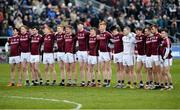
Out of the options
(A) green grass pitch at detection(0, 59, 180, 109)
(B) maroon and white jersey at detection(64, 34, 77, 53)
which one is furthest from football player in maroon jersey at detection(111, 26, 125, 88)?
(B) maroon and white jersey at detection(64, 34, 77, 53)

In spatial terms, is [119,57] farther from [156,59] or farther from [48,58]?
[48,58]

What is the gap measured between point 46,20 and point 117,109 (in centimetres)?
2512

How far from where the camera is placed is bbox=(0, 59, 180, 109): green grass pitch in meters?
25.3

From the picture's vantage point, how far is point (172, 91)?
30.1 m

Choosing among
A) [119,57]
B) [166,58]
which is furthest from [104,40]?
[166,58]

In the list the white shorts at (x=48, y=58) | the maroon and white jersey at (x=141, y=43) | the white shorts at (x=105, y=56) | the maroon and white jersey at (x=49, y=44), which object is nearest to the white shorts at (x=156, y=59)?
the maroon and white jersey at (x=141, y=43)

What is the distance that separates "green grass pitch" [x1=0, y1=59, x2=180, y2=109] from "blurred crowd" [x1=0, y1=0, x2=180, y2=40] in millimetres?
16023

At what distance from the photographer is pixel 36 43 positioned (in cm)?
3312

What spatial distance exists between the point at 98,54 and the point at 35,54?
9.20ft

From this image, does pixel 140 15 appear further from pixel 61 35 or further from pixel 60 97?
pixel 60 97

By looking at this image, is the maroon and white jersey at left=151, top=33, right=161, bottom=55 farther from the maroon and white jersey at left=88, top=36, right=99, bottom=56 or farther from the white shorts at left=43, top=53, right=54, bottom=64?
the white shorts at left=43, top=53, right=54, bottom=64

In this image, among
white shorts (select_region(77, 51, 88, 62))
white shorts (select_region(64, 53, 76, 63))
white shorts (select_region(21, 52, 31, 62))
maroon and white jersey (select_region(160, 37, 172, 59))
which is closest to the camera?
maroon and white jersey (select_region(160, 37, 172, 59))

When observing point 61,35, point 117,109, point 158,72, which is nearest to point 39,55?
point 61,35

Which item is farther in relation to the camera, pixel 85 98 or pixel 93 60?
pixel 93 60
